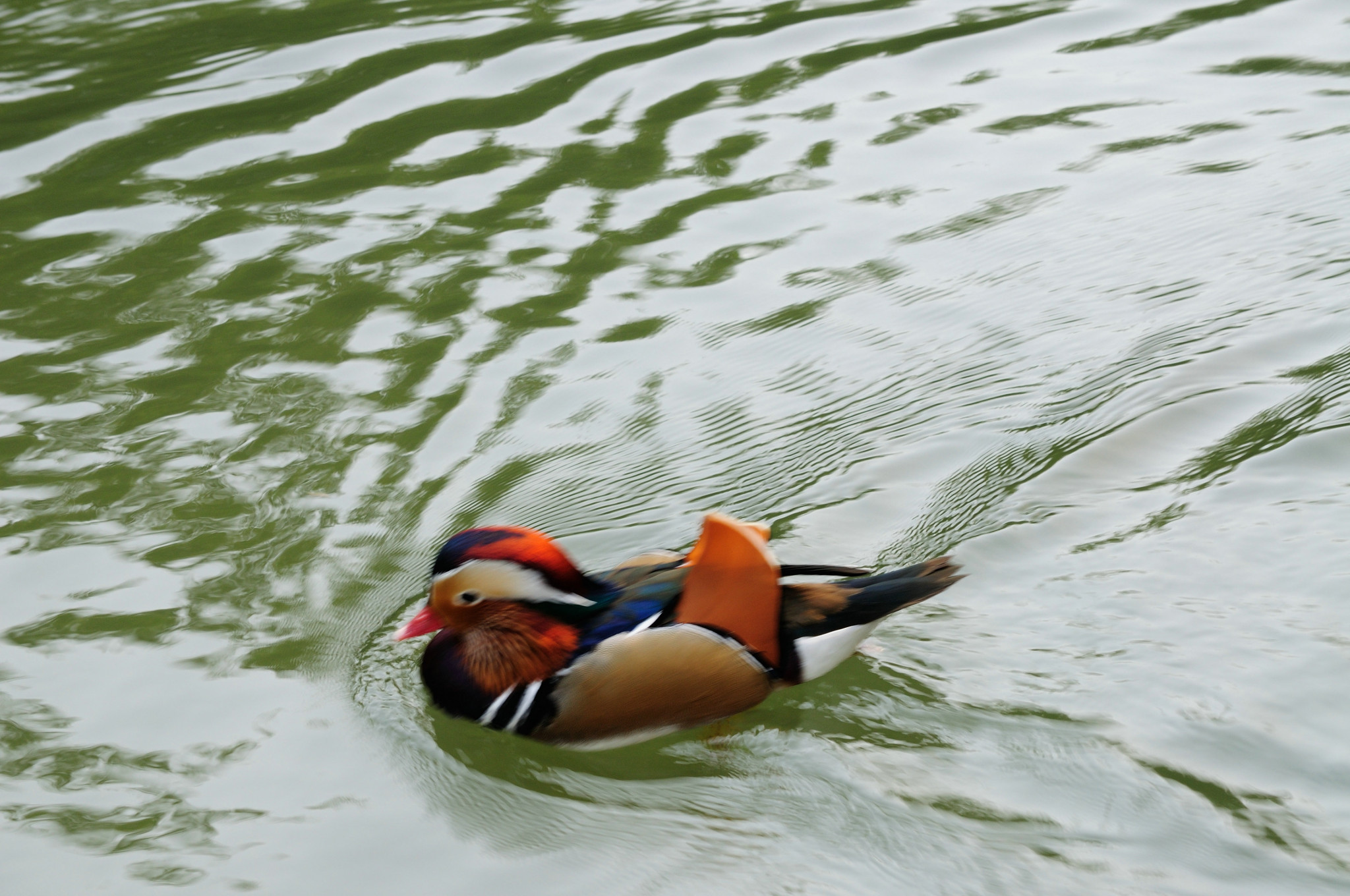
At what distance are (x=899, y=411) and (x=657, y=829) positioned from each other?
217 cm

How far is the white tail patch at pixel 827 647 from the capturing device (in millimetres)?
3840

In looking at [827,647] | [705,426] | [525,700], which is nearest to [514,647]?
[525,700]

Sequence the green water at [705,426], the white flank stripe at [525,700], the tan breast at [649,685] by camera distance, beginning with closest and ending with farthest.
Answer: the green water at [705,426]
the tan breast at [649,685]
the white flank stripe at [525,700]

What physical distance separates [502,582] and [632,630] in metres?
0.39

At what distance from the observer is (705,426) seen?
17.0ft

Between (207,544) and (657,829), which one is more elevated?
(207,544)

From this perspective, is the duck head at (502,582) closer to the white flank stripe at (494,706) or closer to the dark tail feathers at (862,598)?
the white flank stripe at (494,706)

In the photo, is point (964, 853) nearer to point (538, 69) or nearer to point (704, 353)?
point (704, 353)

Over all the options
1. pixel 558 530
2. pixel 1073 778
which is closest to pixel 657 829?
pixel 1073 778

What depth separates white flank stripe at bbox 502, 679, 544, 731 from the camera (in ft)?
12.6

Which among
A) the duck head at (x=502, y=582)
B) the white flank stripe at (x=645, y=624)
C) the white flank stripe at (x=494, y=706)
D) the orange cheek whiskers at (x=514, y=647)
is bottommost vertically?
the white flank stripe at (x=494, y=706)

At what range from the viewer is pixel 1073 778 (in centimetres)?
344


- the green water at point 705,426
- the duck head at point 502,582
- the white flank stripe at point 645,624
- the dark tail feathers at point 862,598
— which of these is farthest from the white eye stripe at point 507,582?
the dark tail feathers at point 862,598

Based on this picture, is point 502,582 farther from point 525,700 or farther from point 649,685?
point 649,685
